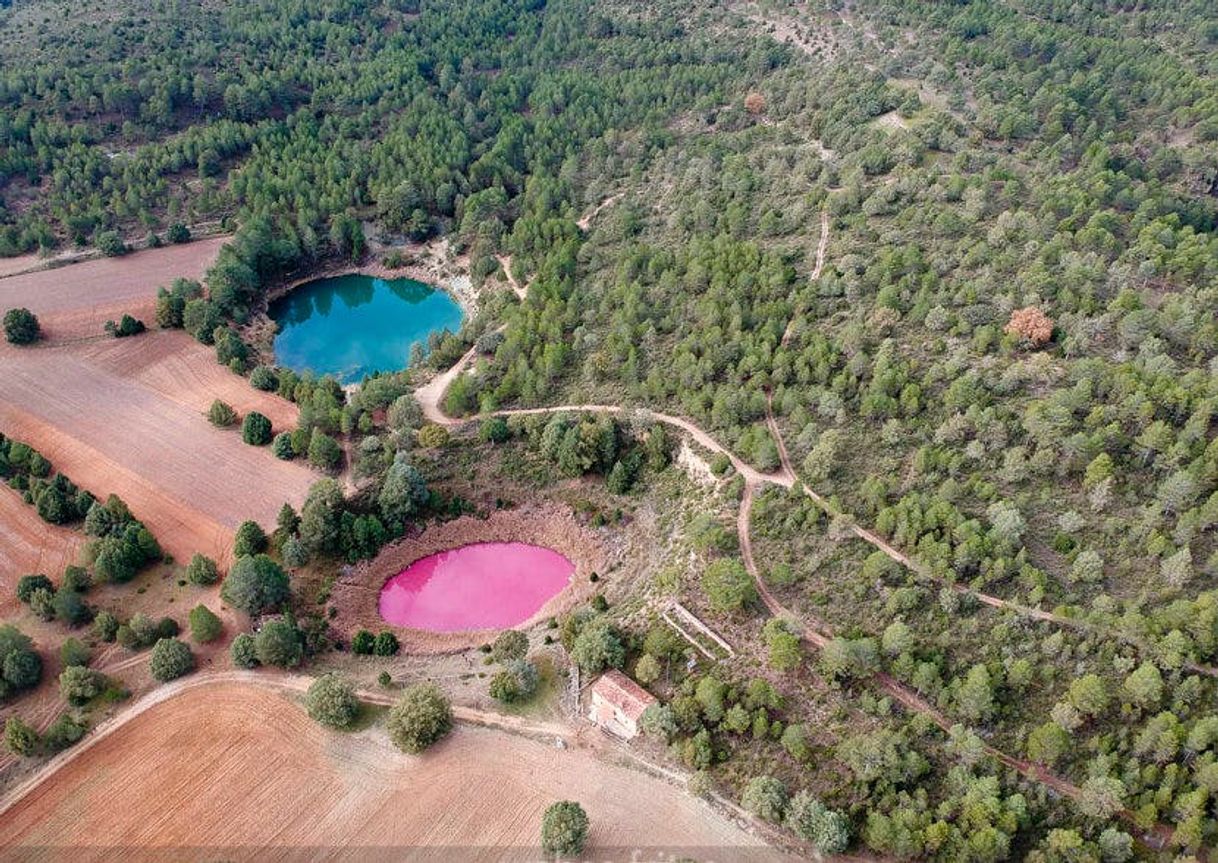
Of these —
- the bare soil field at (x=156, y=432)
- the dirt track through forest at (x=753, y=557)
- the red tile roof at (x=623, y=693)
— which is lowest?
the bare soil field at (x=156, y=432)

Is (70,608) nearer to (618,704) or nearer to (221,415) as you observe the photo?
(221,415)

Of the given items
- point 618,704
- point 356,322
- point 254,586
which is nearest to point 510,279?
point 356,322

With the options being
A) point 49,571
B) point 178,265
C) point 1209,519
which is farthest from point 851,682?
point 178,265

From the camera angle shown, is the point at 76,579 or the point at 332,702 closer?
the point at 332,702

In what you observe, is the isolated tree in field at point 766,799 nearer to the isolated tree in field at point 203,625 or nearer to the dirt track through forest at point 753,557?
the dirt track through forest at point 753,557

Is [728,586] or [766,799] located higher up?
[728,586]

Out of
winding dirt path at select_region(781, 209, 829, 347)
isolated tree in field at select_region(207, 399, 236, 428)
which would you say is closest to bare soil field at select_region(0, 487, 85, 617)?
isolated tree in field at select_region(207, 399, 236, 428)

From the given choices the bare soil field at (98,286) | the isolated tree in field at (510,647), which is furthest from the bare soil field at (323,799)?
the bare soil field at (98,286)

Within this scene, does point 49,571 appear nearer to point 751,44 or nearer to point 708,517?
point 708,517
